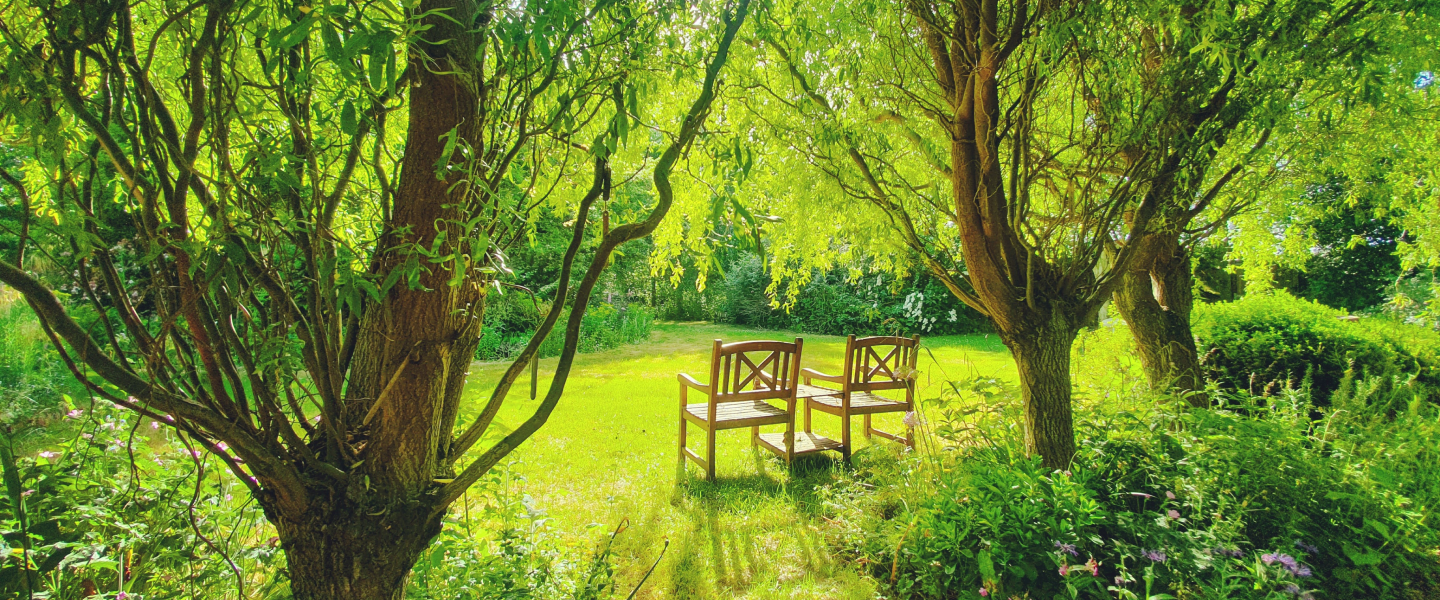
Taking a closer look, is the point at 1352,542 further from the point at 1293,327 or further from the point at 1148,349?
the point at 1293,327

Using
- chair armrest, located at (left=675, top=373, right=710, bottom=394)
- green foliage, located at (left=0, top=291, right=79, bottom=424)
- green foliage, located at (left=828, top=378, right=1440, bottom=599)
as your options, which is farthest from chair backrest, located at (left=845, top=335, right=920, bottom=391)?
green foliage, located at (left=0, top=291, right=79, bottom=424)

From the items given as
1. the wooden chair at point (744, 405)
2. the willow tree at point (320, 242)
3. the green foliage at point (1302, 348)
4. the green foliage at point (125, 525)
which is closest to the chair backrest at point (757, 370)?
the wooden chair at point (744, 405)

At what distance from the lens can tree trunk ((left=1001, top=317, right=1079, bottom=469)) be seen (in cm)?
279

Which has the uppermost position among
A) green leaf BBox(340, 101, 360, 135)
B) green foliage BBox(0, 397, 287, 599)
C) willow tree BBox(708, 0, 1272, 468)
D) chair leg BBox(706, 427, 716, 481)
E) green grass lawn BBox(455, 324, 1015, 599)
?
willow tree BBox(708, 0, 1272, 468)

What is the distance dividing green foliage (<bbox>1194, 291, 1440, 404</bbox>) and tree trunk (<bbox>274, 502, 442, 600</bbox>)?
5.65m

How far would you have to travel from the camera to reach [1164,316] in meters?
4.30

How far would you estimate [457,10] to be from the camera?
1.14 meters

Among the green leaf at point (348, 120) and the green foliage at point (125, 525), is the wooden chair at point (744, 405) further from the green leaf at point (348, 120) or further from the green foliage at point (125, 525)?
the green leaf at point (348, 120)

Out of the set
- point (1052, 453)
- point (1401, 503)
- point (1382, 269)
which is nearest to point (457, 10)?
point (1052, 453)

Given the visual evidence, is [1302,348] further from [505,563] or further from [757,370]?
[505,563]

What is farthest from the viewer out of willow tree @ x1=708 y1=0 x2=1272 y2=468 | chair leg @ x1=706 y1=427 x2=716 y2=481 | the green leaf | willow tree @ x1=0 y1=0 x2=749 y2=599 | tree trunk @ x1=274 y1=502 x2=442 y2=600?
chair leg @ x1=706 y1=427 x2=716 y2=481

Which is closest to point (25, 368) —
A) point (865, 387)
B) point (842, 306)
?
point (865, 387)

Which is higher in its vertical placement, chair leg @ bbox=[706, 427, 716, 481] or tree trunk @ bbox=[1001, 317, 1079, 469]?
tree trunk @ bbox=[1001, 317, 1079, 469]

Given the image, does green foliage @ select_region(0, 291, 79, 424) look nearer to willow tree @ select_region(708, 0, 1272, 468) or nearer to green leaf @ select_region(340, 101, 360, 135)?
green leaf @ select_region(340, 101, 360, 135)
